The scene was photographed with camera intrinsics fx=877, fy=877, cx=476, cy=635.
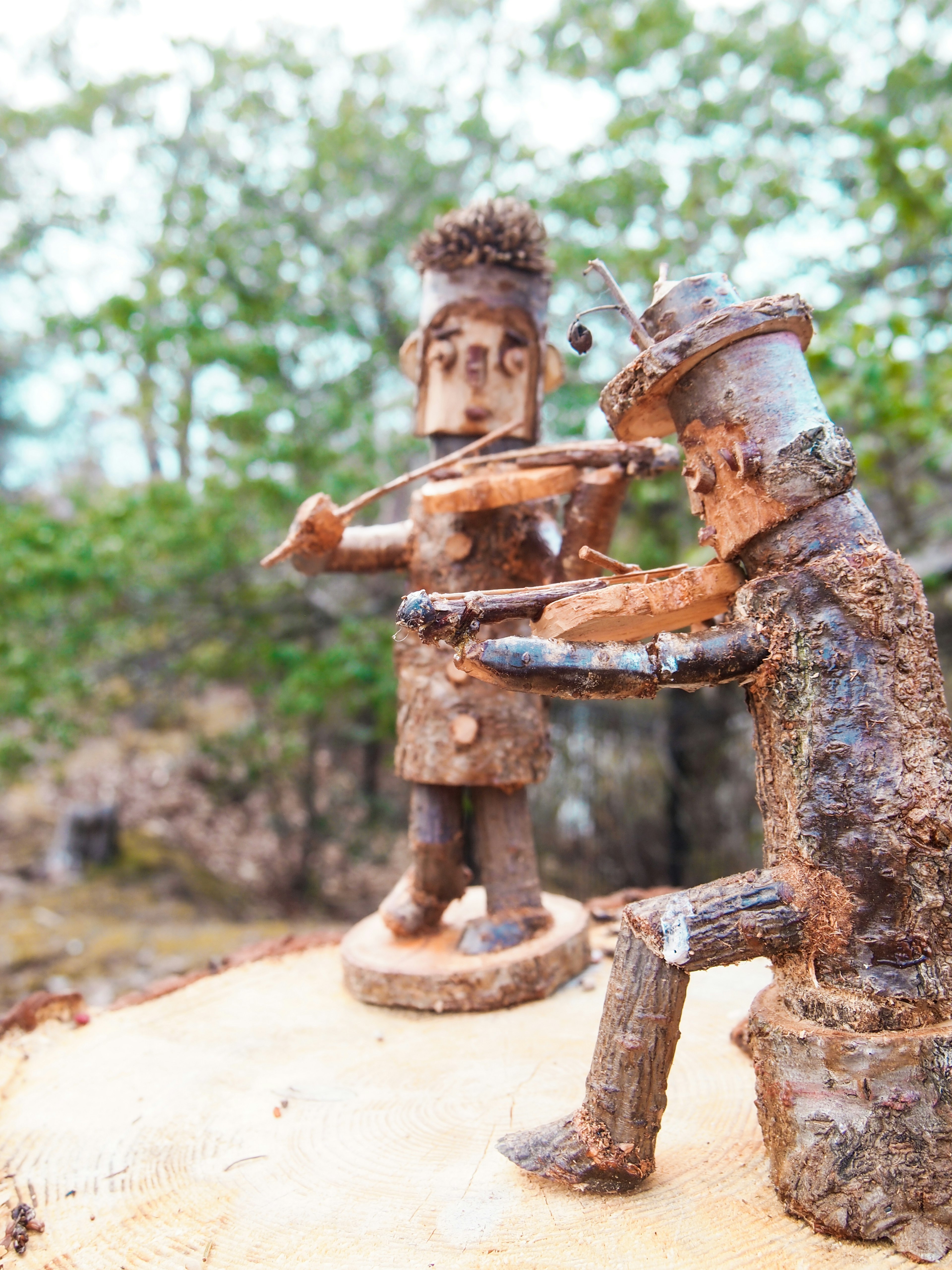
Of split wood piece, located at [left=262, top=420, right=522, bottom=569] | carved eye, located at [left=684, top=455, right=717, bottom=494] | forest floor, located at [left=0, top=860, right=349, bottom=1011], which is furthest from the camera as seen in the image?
forest floor, located at [left=0, top=860, right=349, bottom=1011]

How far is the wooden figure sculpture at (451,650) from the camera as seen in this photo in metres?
2.08

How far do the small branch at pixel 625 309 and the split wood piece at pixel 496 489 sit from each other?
369 mm

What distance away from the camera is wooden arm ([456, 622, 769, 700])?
1263 mm

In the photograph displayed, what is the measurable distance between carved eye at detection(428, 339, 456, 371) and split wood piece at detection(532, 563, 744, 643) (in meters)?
1.02

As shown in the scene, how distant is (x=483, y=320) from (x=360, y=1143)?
1819 millimetres

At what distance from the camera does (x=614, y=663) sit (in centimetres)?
127

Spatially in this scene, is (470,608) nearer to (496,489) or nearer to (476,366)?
(496,489)

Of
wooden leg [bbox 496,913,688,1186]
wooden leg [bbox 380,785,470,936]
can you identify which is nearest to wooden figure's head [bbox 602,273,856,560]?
wooden leg [bbox 496,913,688,1186]

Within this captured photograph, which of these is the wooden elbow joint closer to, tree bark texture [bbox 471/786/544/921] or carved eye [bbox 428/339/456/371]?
tree bark texture [bbox 471/786/544/921]

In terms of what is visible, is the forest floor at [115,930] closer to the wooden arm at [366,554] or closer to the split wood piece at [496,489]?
the wooden arm at [366,554]

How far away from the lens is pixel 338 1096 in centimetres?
170

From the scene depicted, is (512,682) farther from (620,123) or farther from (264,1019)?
(620,123)

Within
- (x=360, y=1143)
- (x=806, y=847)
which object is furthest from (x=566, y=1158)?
(x=806, y=847)

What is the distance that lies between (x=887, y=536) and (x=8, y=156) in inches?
318
